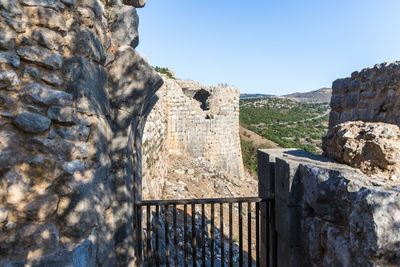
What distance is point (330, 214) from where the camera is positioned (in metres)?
1.97

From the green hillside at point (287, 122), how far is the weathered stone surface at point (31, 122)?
86.7 feet

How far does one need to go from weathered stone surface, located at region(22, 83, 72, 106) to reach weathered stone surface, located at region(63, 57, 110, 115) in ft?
0.27

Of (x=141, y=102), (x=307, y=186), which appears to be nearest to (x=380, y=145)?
(x=307, y=186)

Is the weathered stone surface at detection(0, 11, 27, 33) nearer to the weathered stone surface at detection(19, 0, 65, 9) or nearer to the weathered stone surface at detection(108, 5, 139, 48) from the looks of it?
the weathered stone surface at detection(19, 0, 65, 9)

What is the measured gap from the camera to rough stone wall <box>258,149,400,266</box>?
1.42 m

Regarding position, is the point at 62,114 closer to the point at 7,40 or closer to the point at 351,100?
the point at 7,40

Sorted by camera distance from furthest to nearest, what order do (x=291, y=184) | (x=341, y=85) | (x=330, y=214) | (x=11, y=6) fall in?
(x=341, y=85) → (x=291, y=184) → (x=330, y=214) → (x=11, y=6)

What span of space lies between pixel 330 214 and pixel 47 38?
7.70ft

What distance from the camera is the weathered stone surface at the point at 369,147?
214 centimetres

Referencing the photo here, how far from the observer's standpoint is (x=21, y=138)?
1545mm

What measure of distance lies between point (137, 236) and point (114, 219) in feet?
1.70

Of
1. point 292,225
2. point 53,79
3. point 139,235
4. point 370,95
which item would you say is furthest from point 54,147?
point 370,95

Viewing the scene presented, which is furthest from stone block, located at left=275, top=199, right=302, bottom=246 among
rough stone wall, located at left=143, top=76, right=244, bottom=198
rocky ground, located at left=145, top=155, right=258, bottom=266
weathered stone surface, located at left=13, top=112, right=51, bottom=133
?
rough stone wall, located at left=143, top=76, right=244, bottom=198

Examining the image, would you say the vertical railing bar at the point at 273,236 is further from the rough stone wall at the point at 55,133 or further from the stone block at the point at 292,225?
the rough stone wall at the point at 55,133
